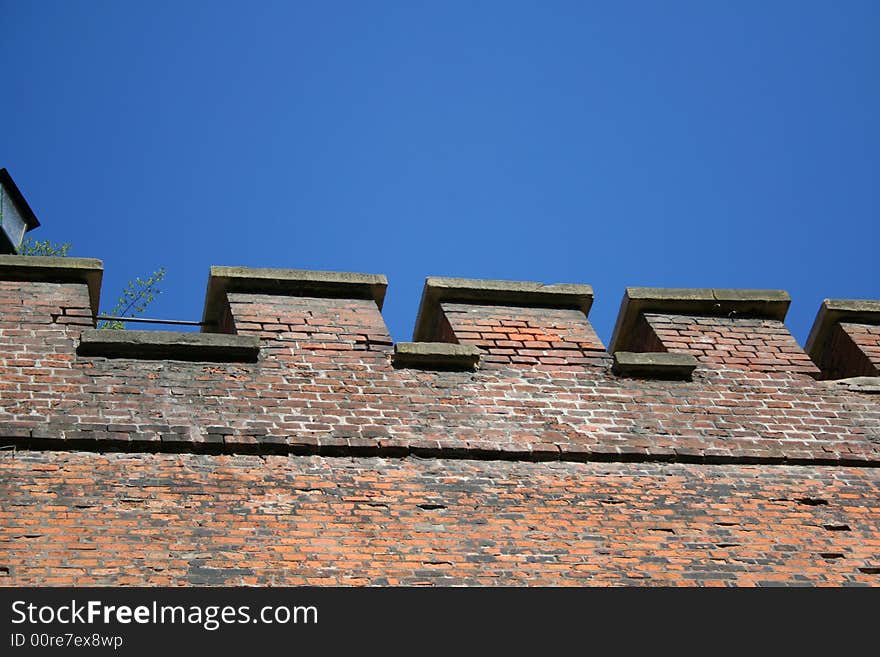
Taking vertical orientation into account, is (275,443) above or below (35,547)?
above

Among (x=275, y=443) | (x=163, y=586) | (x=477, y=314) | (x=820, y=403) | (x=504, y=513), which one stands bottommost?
(x=163, y=586)

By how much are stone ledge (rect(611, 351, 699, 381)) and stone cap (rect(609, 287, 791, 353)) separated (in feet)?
1.96

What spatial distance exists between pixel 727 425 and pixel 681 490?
738mm

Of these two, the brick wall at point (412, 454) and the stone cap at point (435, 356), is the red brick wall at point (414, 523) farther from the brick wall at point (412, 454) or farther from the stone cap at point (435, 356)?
the stone cap at point (435, 356)

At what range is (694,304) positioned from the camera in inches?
349

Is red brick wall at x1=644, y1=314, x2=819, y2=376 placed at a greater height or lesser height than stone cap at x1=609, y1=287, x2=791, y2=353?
lesser

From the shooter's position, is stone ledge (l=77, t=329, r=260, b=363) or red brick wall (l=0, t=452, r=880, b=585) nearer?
red brick wall (l=0, t=452, r=880, b=585)

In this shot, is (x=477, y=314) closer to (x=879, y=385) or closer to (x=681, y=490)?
(x=681, y=490)

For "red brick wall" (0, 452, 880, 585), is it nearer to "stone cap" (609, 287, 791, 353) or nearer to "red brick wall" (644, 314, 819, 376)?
"red brick wall" (644, 314, 819, 376)

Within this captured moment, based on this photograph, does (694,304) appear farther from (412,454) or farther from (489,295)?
(412,454)

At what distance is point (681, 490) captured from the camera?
7297mm

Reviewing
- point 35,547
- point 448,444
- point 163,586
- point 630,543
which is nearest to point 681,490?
point 630,543

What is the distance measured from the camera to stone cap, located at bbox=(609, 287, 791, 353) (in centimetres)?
877

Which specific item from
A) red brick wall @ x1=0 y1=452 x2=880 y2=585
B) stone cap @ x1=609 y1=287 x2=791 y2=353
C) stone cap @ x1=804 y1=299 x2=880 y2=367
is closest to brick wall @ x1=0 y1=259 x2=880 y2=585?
red brick wall @ x1=0 y1=452 x2=880 y2=585
